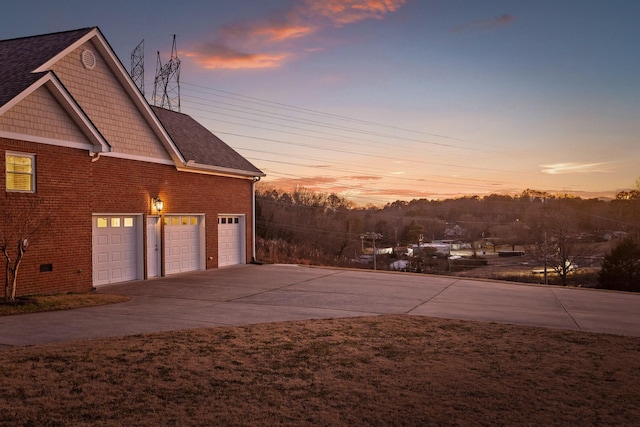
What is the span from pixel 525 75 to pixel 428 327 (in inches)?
710

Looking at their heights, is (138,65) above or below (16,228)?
above

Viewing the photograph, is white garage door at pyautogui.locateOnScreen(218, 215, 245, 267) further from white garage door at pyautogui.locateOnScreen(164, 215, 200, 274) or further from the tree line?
the tree line

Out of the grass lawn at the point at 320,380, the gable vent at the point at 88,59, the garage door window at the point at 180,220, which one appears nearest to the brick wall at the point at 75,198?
the garage door window at the point at 180,220

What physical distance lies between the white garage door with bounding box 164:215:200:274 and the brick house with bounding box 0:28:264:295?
4cm

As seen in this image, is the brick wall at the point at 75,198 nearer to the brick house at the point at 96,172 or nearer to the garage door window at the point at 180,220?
the brick house at the point at 96,172

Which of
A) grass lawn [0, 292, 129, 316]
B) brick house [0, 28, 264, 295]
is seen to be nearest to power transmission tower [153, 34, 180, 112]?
brick house [0, 28, 264, 295]

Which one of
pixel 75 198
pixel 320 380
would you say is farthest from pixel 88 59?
pixel 320 380

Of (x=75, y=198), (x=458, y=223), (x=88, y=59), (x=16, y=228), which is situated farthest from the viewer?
(x=458, y=223)

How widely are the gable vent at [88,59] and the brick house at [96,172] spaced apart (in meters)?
0.03

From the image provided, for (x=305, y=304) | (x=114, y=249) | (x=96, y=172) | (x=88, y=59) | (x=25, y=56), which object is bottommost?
(x=305, y=304)

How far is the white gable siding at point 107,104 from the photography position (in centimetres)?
1581

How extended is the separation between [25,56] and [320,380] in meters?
13.9

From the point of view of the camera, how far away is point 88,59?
642 inches

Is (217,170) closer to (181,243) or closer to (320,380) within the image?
(181,243)
